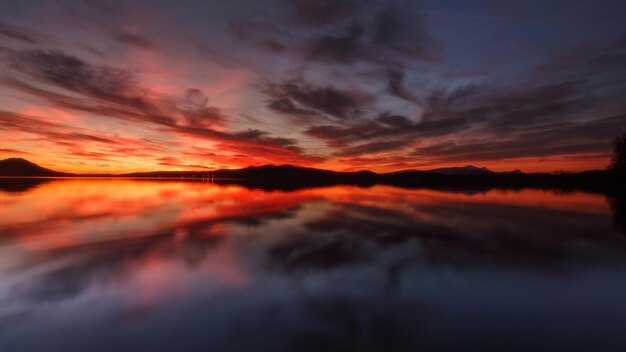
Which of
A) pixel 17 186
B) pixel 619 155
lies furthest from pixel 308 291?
pixel 619 155

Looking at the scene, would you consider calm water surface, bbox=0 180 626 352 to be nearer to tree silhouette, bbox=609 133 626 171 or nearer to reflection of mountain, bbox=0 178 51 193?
reflection of mountain, bbox=0 178 51 193

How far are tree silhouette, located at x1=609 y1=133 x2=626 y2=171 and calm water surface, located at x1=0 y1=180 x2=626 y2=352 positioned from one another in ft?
260

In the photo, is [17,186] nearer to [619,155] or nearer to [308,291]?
[308,291]

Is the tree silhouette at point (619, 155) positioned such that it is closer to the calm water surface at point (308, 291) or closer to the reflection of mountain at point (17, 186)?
the calm water surface at point (308, 291)

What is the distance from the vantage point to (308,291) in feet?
25.1

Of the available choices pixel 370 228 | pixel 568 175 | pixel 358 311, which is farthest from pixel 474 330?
pixel 568 175

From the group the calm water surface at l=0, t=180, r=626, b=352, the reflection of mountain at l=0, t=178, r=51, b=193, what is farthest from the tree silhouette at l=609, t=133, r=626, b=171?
the reflection of mountain at l=0, t=178, r=51, b=193

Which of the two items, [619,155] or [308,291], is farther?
[619,155]

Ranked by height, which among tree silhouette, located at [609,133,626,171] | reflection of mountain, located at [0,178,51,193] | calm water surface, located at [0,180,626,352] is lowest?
calm water surface, located at [0,180,626,352]

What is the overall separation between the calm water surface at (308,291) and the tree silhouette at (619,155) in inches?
3121

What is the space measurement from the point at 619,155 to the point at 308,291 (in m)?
96.6

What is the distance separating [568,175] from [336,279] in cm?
12158

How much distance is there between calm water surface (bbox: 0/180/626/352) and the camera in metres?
5.54

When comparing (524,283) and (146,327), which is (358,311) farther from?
(524,283)
